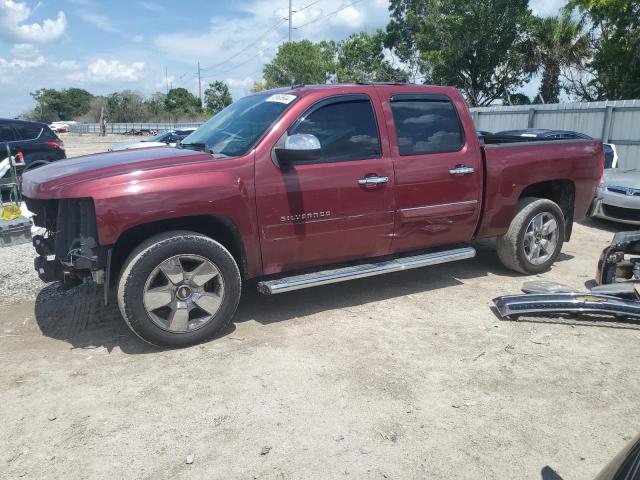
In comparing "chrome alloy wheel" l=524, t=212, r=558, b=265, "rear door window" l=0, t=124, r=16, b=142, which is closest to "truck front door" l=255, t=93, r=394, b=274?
"chrome alloy wheel" l=524, t=212, r=558, b=265

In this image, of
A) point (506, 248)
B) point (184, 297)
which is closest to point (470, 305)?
point (506, 248)

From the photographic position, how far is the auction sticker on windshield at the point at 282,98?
4.48 metres

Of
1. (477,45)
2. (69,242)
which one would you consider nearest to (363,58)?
(477,45)

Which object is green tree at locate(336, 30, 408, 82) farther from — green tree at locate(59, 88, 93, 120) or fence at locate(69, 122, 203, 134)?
green tree at locate(59, 88, 93, 120)

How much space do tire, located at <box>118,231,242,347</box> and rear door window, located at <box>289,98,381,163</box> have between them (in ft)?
3.95

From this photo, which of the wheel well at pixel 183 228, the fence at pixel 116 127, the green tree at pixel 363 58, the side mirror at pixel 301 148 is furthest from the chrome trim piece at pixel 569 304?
the fence at pixel 116 127

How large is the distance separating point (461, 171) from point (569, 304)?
4.93 ft

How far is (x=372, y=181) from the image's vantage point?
4.54 metres

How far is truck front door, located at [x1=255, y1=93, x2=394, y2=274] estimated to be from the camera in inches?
165

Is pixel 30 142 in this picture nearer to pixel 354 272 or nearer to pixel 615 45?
pixel 354 272

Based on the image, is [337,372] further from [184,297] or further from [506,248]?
[506,248]

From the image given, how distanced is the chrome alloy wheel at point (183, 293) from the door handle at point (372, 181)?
1412mm

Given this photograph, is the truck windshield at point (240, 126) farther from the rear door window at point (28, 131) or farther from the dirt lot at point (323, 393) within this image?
the rear door window at point (28, 131)

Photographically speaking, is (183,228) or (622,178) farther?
(622,178)
